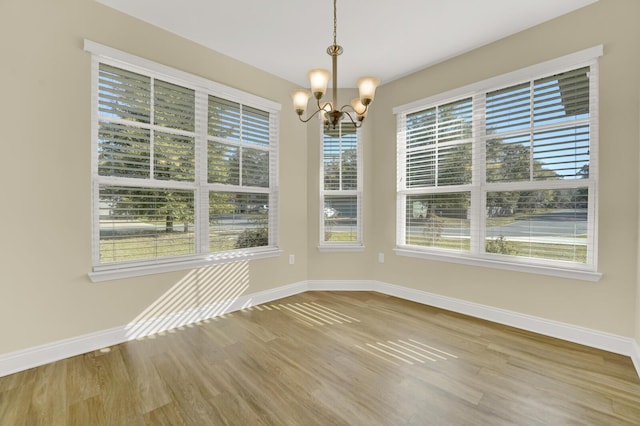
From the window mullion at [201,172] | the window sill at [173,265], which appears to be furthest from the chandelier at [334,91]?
the window sill at [173,265]

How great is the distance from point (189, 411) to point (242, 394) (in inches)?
12.3

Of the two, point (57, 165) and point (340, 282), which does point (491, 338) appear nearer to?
point (340, 282)

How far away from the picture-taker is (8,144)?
207 centimetres

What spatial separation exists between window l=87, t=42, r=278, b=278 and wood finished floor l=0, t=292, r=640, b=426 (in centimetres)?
84

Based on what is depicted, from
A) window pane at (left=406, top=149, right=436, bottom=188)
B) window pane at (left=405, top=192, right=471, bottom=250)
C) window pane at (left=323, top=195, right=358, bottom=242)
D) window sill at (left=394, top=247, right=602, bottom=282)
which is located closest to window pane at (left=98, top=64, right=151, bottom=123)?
window pane at (left=323, top=195, right=358, bottom=242)

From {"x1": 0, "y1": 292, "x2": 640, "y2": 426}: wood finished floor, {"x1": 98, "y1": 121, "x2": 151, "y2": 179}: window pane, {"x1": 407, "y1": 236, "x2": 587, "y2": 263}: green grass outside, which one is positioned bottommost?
{"x1": 0, "y1": 292, "x2": 640, "y2": 426}: wood finished floor

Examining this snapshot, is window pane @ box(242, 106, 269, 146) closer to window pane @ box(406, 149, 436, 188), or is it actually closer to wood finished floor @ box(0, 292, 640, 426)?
window pane @ box(406, 149, 436, 188)

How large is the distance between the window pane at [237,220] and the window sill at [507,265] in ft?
5.99

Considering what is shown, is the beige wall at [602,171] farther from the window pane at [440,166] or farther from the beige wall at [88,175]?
the window pane at [440,166]

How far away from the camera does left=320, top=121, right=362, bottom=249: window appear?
Answer: 4125 millimetres

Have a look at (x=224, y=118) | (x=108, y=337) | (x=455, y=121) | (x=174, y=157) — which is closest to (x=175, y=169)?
(x=174, y=157)

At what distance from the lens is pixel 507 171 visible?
9.75 feet

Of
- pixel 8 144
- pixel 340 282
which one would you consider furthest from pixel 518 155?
pixel 8 144

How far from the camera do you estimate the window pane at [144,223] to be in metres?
2.55
